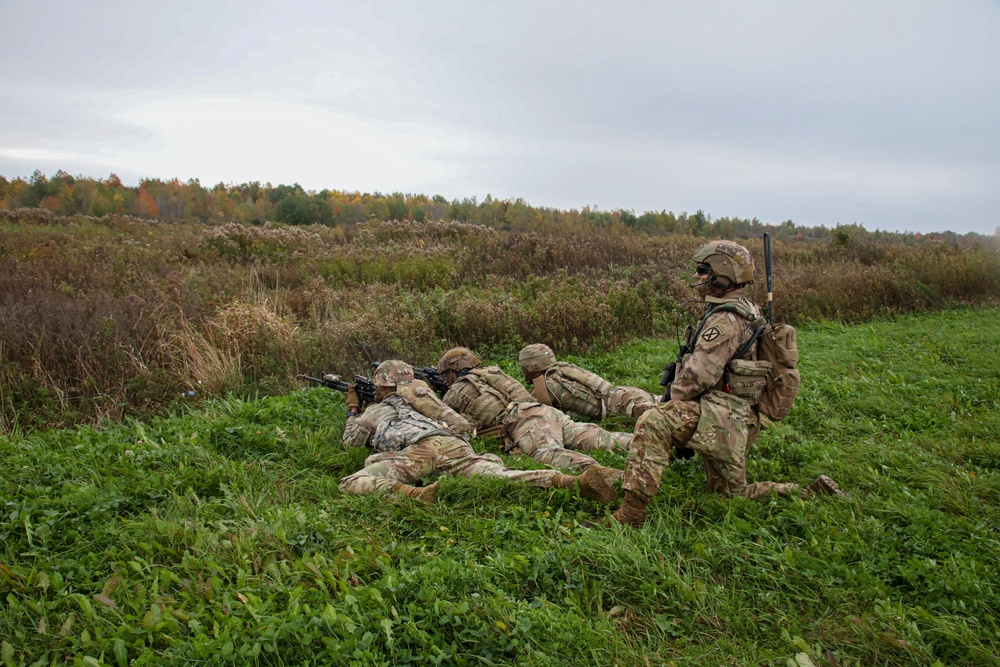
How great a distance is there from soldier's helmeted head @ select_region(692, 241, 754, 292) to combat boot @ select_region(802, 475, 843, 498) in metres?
1.46

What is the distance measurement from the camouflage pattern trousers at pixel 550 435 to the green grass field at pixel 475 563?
0.92ft

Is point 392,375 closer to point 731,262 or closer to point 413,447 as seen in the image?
point 413,447

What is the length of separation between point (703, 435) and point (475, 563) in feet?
5.78

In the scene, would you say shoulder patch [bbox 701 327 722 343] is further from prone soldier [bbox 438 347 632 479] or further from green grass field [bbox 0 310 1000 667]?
prone soldier [bbox 438 347 632 479]

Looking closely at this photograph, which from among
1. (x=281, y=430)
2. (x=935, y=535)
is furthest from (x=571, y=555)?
(x=281, y=430)

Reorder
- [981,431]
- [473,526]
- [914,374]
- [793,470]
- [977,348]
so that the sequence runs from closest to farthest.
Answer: [473,526]
[793,470]
[981,431]
[914,374]
[977,348]

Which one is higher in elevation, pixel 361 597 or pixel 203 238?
pixel 203 238

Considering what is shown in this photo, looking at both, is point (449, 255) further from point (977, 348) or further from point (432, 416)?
point (977, 348)

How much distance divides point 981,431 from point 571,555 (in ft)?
14.7

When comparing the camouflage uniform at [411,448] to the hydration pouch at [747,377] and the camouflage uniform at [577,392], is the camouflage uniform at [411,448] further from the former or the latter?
the hydration pouch at [747,377]

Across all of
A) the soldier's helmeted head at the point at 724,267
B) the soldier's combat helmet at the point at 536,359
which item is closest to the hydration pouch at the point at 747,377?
the soldier's helmeted head at the point at 724,267

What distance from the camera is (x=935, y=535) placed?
3.50 meters

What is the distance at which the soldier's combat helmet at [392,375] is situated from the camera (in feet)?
19.5

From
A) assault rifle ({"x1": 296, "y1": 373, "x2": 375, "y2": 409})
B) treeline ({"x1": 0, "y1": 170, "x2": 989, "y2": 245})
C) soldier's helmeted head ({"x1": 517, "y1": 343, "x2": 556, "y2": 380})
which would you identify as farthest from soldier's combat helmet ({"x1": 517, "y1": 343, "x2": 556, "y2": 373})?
treeline ({"x1": 0, "y1": 170, "x2": 989, "y2": 245})
